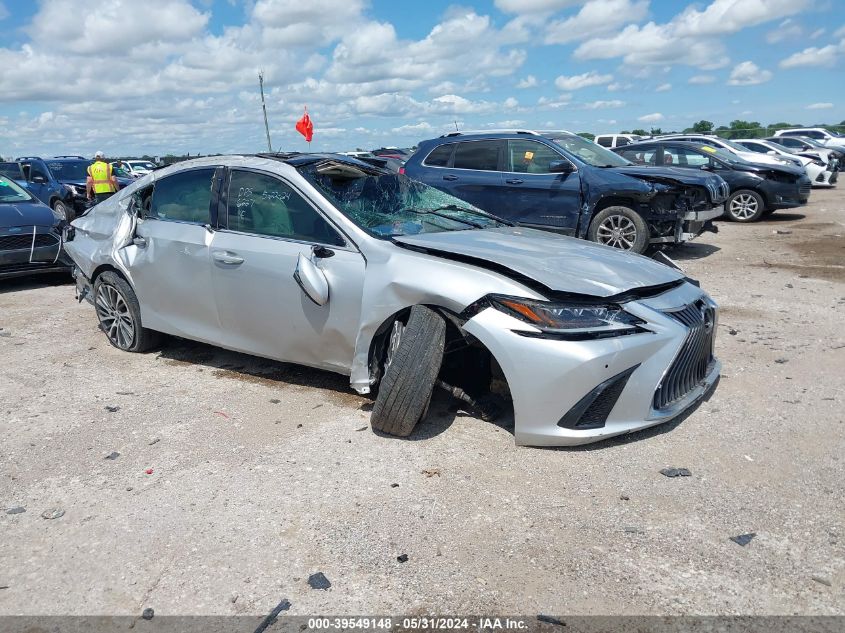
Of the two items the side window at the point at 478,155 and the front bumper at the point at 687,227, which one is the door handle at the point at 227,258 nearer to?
the side window at the point at 478,155

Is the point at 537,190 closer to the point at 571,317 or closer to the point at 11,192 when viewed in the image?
the point at 571,317

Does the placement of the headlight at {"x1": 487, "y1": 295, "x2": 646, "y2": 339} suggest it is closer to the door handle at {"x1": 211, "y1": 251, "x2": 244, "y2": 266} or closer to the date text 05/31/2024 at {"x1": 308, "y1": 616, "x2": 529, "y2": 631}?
the date text 05/31/2024 at {"x1": 308, "y1": 616, "x2": 529, "y2": 631}

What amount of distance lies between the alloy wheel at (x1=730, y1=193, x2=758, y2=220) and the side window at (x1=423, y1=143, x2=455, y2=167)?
6543mm

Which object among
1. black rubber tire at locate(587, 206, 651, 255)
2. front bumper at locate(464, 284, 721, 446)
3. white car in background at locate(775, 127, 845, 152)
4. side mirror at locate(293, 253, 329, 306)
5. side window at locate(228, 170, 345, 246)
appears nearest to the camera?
front bumper at locate(464, 284, 721, 446)

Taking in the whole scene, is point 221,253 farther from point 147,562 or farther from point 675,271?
point 675,271

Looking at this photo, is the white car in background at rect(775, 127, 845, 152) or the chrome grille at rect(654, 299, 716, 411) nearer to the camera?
the chrome grille at rect(654, 299, 716, 411)

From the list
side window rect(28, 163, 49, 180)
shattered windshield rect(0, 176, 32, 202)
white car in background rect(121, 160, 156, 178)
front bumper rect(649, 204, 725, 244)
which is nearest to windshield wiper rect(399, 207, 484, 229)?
front bumper rect(649, 204, 725, 244)

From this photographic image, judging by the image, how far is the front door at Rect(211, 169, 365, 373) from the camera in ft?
14.3

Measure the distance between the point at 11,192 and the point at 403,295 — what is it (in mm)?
8224

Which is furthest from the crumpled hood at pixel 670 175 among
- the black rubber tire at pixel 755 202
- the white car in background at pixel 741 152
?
the white car in background at pixel 741 152

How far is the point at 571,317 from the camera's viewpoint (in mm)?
3723

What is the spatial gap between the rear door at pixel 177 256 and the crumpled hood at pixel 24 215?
4219mm

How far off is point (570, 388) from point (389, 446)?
1096 mm

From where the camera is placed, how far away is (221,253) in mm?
4891
